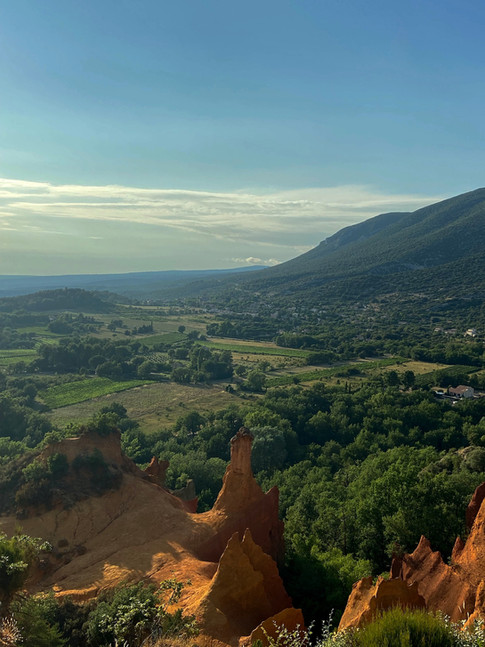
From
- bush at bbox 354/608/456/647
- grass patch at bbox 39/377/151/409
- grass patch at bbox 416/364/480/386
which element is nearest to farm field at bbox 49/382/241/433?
grass patch at bbox 39/377/151/409

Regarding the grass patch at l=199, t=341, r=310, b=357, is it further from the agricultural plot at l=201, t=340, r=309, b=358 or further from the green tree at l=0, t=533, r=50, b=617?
the green tree at l=0, t=533, r=50, b=617

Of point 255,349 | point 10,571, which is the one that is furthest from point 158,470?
point 255,349

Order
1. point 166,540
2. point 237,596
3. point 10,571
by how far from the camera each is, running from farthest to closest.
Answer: point 166,540 < point 237,596 < point 10,571

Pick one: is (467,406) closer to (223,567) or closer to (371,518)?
(371,518)

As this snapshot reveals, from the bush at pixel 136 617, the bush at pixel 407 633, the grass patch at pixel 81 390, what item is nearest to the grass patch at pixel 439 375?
the grass patch at pixel 81 390

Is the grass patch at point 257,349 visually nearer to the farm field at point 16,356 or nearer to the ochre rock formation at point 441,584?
the farm field at point 16,356

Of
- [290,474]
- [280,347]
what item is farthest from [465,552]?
[280,347]

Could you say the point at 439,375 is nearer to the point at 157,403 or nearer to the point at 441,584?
the point at 157,403
